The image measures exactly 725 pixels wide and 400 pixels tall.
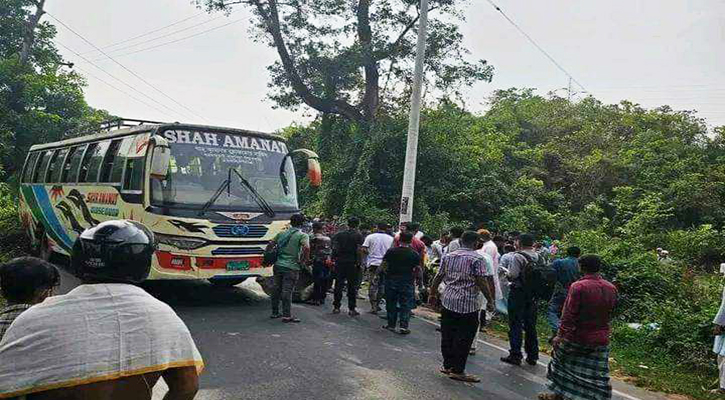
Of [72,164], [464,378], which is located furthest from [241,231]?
[72,164]

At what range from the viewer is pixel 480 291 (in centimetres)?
630

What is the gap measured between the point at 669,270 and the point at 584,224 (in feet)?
26.4

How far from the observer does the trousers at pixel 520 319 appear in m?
7.23

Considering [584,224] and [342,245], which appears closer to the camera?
[342,245]

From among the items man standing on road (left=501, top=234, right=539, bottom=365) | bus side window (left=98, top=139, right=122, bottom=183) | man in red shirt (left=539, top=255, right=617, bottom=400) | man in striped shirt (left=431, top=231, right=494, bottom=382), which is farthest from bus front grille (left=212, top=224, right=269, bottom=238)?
man in red shirt (left=539, top=255, right=617, bottom=400)

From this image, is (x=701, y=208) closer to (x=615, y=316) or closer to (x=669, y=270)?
(x=669, y=270)

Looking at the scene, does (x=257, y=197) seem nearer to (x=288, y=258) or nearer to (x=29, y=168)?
(x=288, y=258)

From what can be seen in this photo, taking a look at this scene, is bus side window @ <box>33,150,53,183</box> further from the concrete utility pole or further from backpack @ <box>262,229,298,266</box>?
the concrete utility pole

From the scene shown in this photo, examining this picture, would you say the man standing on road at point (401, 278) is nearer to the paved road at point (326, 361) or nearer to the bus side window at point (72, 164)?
the paved road at point (326, 361)

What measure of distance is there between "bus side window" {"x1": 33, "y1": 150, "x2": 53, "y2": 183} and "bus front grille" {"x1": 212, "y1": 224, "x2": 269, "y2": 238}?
709cm

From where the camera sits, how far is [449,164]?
18.7 metres

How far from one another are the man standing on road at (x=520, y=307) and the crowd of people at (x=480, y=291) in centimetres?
1

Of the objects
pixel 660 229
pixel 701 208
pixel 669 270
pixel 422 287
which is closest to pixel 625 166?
pixel 701 208

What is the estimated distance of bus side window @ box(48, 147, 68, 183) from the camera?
1227 centimetres
